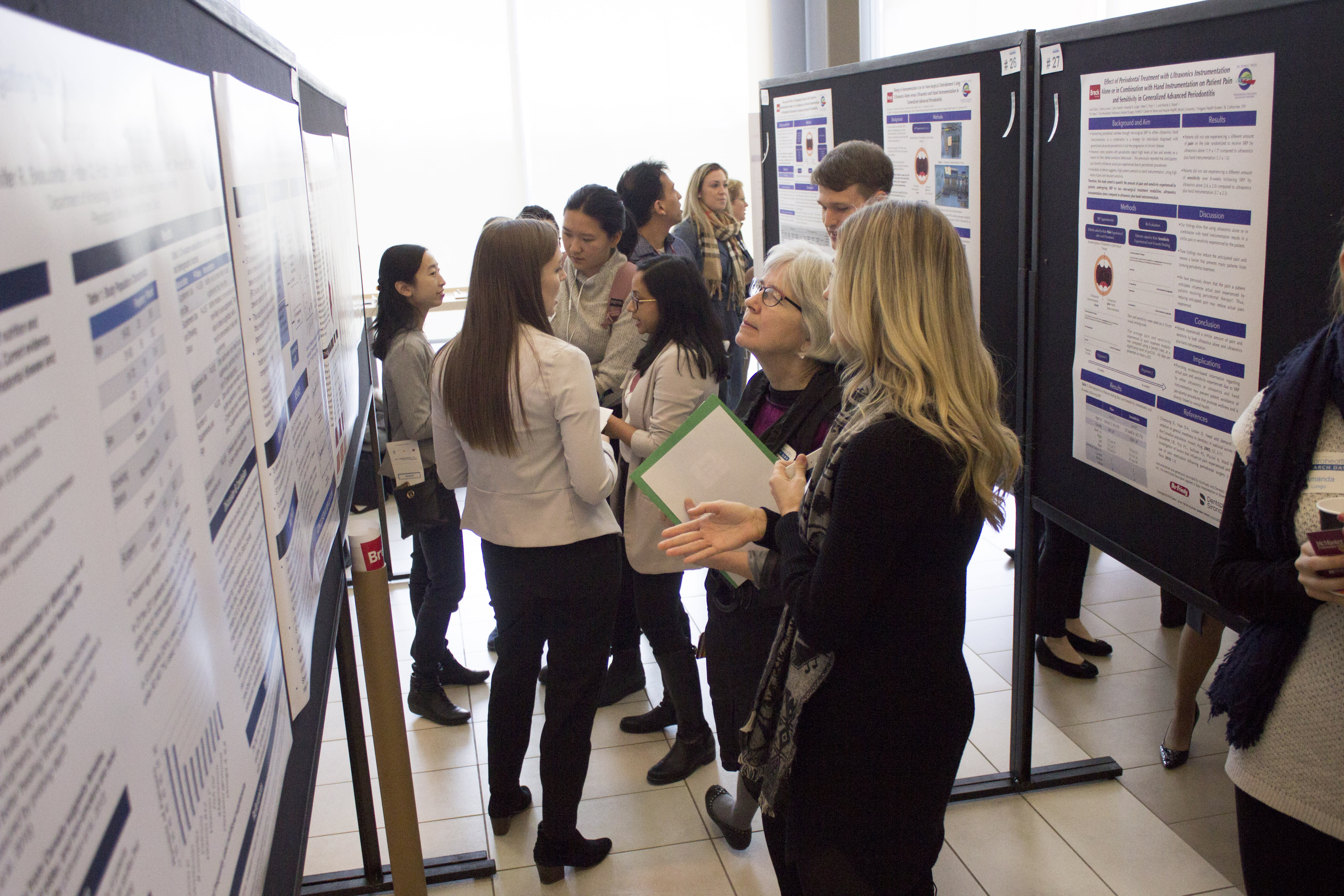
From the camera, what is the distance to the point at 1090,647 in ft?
12.1

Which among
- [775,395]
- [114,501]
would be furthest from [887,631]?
[114,501]

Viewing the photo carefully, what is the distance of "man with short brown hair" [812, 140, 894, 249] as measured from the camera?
9.04 feet

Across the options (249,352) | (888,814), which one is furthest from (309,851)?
(249,352)

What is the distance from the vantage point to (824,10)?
22.0 ft

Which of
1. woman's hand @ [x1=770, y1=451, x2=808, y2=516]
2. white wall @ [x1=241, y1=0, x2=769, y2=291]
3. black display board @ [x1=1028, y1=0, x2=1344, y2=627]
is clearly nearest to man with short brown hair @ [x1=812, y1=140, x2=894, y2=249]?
black display board @ [x1=1028, y1=0, x2=1344, y2=627]

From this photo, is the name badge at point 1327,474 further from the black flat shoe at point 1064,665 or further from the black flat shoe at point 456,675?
the black flat shoe at point 456,675

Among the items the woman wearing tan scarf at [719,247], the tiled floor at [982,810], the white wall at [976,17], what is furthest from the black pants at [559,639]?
the white wall at [976,17]

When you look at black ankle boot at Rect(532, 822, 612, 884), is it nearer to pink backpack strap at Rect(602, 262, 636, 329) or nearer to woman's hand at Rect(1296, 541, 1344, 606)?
pink backpack strap at Rect(602, 262, 636, 329)

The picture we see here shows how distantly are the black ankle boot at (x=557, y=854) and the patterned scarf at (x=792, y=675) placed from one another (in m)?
0.93

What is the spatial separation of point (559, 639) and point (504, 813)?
60cm

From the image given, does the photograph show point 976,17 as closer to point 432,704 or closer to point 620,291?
point 620,291

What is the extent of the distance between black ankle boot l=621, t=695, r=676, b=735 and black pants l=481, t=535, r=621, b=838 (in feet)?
2.19

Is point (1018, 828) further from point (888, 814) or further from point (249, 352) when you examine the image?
point (249, 352)

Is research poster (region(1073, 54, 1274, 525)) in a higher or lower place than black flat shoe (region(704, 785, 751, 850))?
higher
